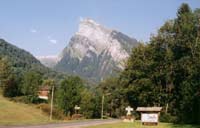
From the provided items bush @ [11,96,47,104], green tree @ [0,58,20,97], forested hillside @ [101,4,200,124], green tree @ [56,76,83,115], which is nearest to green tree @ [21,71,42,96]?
bush @ [11,96,47,104]

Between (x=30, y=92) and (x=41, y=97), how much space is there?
330cm

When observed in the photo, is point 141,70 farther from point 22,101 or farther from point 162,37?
point 22,101

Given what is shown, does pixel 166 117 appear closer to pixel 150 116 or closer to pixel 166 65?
pixel 166 65

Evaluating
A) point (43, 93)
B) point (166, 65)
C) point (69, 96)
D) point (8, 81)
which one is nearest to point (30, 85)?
point (8, 81)

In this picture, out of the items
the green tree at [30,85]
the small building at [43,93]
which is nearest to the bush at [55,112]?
the small building at [43,93]

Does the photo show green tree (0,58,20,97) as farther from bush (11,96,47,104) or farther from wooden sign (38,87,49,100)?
wooden sign (38,87,49,100)

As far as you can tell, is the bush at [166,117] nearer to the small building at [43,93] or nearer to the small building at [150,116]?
the small building at [150,116]

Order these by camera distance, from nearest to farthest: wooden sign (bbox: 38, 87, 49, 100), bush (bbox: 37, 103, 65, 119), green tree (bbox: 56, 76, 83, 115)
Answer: bush (bbox: 37, 103, 65, 119), green tree (bbox: 56, 76, 83, 115), wooden sign (bbox: 38, 87, 49, 100)

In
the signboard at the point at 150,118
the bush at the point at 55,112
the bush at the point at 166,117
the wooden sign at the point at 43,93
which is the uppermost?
the wooden sign at the point at 43,93

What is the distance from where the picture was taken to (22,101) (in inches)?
4341

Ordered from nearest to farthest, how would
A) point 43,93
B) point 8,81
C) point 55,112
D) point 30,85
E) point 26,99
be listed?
point 55,112 < point 8,81 < point 26,99 < point 30,85 < point 43,93

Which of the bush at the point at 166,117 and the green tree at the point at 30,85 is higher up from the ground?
the green tree at the point at 30,85

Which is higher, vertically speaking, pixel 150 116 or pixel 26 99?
pixel 26 99

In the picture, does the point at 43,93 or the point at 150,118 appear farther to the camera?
the point at 43,93
